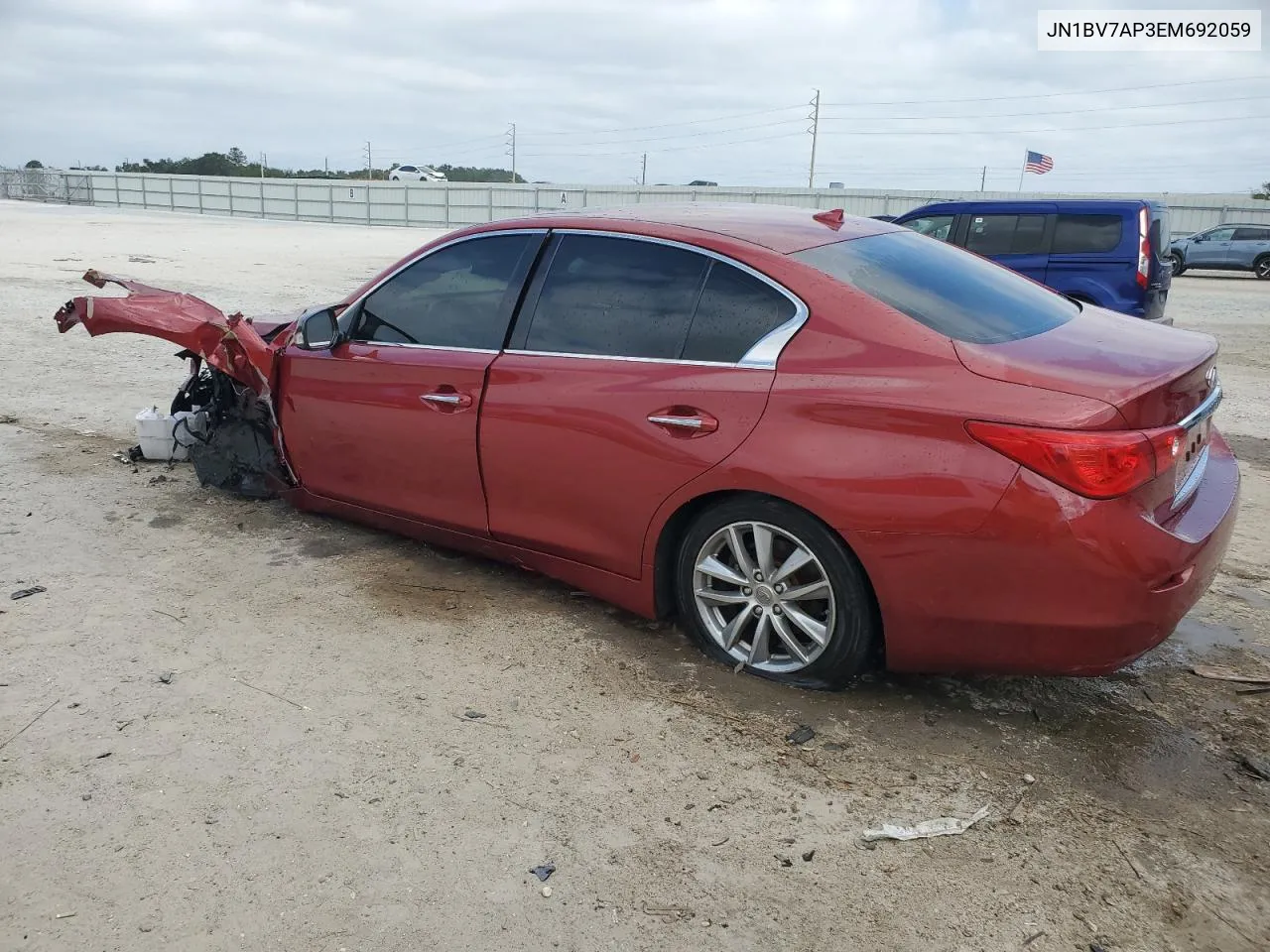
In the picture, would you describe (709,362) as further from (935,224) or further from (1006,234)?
(935,224)

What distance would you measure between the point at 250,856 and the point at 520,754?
828 mm

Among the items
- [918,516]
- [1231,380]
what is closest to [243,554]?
[918,516]

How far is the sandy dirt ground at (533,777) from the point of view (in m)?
2.45

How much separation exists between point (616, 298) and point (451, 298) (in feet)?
2.87

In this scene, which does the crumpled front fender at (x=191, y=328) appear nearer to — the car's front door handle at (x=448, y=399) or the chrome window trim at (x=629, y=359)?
the car's front door handle at (x=448, y=399)

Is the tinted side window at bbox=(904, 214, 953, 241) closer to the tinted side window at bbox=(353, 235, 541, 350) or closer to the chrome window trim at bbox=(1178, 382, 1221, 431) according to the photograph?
the tinted side window at bbox=(353, 235, 541, 350)

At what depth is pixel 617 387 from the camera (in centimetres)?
366

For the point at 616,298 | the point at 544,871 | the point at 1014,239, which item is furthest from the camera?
the point at 1014,239

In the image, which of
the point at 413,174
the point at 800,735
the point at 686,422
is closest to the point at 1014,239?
the point at 686,422

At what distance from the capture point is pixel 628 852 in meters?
2.68

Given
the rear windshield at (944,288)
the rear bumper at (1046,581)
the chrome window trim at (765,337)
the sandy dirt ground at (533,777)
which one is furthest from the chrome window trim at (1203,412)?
the chrome window trim at (765,337)

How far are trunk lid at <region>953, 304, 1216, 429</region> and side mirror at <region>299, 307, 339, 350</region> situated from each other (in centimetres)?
284

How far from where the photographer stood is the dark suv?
79.8 ft

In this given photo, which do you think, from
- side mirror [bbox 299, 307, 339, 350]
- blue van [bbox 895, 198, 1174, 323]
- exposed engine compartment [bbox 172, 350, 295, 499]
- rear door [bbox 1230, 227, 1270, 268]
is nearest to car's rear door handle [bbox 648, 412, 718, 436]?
side mirror [bbox 299, 307, 339, 350]
